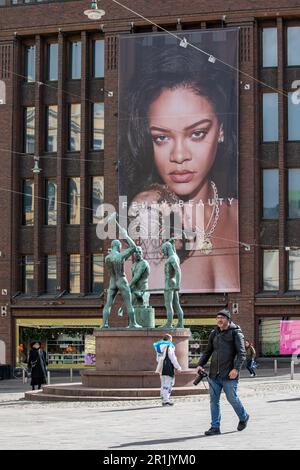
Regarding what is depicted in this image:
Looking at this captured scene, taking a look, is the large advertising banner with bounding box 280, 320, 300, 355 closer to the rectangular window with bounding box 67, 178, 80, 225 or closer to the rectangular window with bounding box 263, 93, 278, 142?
the rectangular window with bounding box 263, 93, 278, 142

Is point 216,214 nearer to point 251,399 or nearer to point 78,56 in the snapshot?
point 78,56

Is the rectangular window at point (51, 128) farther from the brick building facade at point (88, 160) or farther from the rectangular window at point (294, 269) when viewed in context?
the rectangular window at point (294, 269)

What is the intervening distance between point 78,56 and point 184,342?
1201 inches

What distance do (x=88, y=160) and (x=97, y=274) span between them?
6056mm

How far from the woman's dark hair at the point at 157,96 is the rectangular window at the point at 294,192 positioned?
284cm

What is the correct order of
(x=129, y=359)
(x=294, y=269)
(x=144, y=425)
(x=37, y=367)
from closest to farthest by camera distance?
(x=144, y=425)
(x=129, y=359)
(x=37, y=367)
(x=294, y=269)

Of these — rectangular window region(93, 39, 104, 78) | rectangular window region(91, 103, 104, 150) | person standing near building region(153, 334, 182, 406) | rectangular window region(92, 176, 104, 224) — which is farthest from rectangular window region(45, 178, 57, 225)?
person standing near building region(153, 334, 182, 406)

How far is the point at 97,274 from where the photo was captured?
2188 inches

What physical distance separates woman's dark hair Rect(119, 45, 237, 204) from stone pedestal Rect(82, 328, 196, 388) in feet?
80.6

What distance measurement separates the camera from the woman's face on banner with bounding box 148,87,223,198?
52969mm

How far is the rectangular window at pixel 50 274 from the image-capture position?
5604 cm

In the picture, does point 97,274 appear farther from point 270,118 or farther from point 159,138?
point 270,118

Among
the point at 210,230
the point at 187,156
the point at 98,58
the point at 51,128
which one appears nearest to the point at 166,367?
the point at 210,230

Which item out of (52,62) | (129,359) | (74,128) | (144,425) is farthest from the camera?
(52,62)
